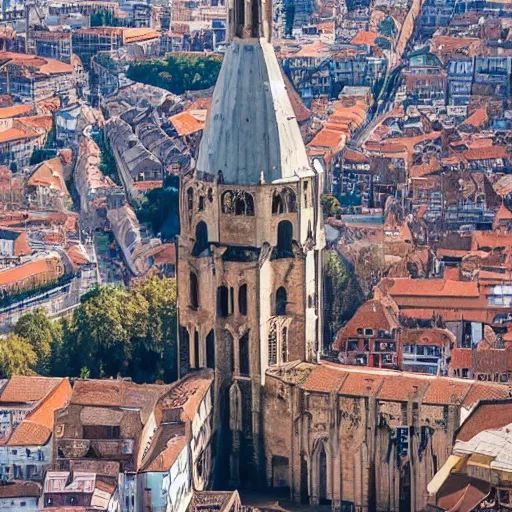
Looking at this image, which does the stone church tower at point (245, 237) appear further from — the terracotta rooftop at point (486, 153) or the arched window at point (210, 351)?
the terracotta rooftop at point (486, 153)

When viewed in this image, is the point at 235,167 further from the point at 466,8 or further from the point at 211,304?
the point at 466,8

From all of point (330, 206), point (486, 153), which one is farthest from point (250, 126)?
point (486, 153)

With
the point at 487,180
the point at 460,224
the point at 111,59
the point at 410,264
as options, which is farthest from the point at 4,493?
the point at 111,59

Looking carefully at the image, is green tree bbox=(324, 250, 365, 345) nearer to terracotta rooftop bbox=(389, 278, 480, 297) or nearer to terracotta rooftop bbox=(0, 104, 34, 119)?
terracotta rooftop bbox=(389, 278, 480, 297)

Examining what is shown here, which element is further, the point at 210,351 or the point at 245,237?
the point at 210,351

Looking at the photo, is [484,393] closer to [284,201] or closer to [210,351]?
[284,201]

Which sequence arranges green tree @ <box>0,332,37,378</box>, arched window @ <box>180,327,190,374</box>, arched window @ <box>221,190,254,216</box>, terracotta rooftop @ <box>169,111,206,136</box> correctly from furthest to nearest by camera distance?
terracotta rooftop @ <box>169,111,206,136</box> → green tree @ <box>0,332,37,378</box> → arched window @ <box>180,327,190,374</box> → arched window @ <box>221,190,254,216</box>

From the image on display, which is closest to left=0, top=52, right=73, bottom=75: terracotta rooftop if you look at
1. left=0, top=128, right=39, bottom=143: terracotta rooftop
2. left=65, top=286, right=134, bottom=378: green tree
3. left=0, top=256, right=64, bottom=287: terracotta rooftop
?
left=0, top=128, right=39, bottom=143: terracotta rooftop
